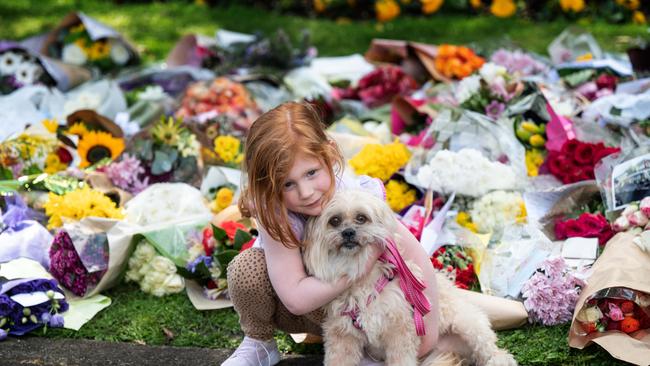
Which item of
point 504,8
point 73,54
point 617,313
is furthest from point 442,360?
point 504,8

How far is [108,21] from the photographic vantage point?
873 cm

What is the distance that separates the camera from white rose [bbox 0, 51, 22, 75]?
231 inches

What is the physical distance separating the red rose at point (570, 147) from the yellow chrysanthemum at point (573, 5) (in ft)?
13.2

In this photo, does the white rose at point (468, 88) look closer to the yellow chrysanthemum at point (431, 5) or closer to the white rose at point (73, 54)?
the white rose at point (73, 54)

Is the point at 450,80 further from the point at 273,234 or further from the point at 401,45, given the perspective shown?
the point at 273,234

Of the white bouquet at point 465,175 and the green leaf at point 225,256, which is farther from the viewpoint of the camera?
the white bouquet at point 465,175

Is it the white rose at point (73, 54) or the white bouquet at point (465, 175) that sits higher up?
the white bouquet at point (465, 175)

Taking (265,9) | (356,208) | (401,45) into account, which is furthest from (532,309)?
(265,9)

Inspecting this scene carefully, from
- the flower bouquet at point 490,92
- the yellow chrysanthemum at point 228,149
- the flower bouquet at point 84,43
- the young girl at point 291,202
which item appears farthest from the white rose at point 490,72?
the flower bouquet at point 84,43

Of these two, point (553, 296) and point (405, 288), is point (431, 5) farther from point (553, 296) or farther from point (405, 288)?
point (405, 288)

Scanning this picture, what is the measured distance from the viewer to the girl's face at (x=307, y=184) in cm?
266

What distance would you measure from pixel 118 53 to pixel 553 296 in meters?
4.68

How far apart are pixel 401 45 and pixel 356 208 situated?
10.7 feet

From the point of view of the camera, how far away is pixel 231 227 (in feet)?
12.0
